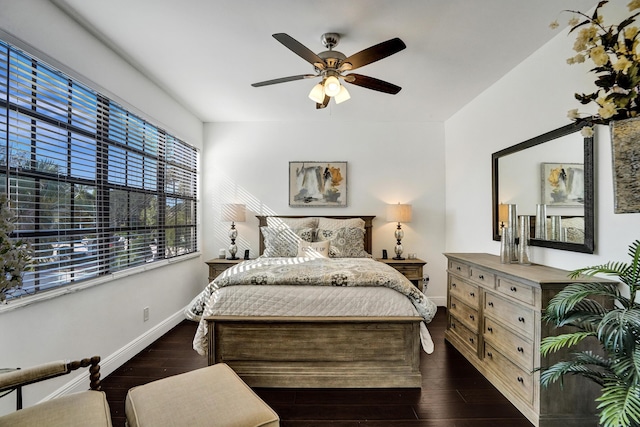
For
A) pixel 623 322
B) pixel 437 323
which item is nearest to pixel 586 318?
pixel 623 322

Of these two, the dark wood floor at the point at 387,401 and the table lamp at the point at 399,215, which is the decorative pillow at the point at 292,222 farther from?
the dark wood floor at the point at 387,401

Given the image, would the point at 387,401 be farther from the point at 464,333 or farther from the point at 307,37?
the point at 307,37

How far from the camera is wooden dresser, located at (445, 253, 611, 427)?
184 centimetres

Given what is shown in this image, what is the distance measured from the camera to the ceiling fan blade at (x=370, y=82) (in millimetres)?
2352

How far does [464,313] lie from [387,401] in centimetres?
119

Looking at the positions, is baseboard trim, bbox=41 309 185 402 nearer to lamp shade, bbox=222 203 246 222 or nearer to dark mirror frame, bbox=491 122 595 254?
lamp shade, bbox=222 203 246 222

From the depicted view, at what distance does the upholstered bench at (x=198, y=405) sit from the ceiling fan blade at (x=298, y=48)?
202cm

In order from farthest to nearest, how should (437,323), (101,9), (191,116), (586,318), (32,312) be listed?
(191,116), (437,323), (101,9), (32,312), (586,318)

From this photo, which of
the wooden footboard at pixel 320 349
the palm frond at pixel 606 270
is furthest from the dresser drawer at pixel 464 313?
the palm frond at pixel 606 270

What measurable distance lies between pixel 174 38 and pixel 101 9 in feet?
1.55

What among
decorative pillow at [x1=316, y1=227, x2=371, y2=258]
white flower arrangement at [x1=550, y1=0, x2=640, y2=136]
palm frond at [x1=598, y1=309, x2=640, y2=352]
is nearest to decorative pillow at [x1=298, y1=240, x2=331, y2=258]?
decorative pillow at [x1=316, y1=227, x2=371, y2=258]

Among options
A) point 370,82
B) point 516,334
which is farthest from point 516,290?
point 370,82

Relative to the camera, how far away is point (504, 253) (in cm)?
254

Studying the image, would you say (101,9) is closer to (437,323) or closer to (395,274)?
(395,274)
